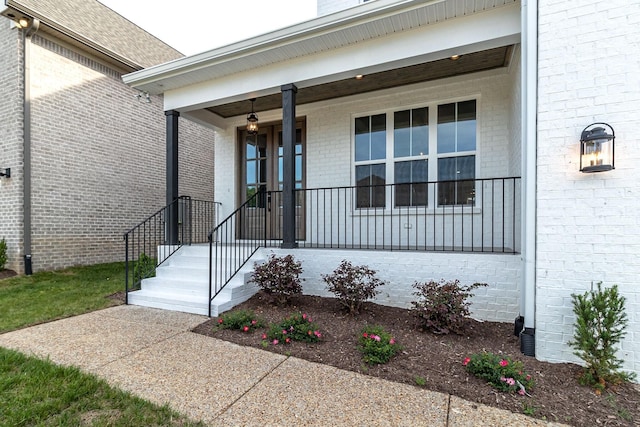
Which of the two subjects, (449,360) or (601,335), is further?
(449,360)

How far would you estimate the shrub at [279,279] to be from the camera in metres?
4.34

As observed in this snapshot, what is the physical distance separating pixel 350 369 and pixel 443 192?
142 inches

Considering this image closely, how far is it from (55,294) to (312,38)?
18.9ft

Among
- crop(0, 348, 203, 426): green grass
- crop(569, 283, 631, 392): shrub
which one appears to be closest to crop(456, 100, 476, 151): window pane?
crop(569, 283, 631, 392): shrub

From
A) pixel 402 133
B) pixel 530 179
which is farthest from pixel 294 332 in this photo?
pixel 402 133

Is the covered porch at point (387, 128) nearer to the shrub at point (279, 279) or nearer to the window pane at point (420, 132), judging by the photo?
the window pane at point (420, 132)

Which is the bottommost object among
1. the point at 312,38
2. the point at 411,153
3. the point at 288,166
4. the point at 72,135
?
the point at 288,166

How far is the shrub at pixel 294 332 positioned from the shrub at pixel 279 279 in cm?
81

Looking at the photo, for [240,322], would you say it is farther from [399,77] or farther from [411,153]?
[399,77]

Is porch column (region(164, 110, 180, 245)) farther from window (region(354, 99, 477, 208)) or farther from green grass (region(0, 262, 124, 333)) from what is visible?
window (region(354, 99, 477, 208))

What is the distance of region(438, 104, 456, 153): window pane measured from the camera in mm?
5375

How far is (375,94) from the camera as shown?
5.91 m

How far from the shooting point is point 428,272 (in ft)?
13.7

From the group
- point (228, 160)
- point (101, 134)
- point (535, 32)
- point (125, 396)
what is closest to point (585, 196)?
point (535, 32)
